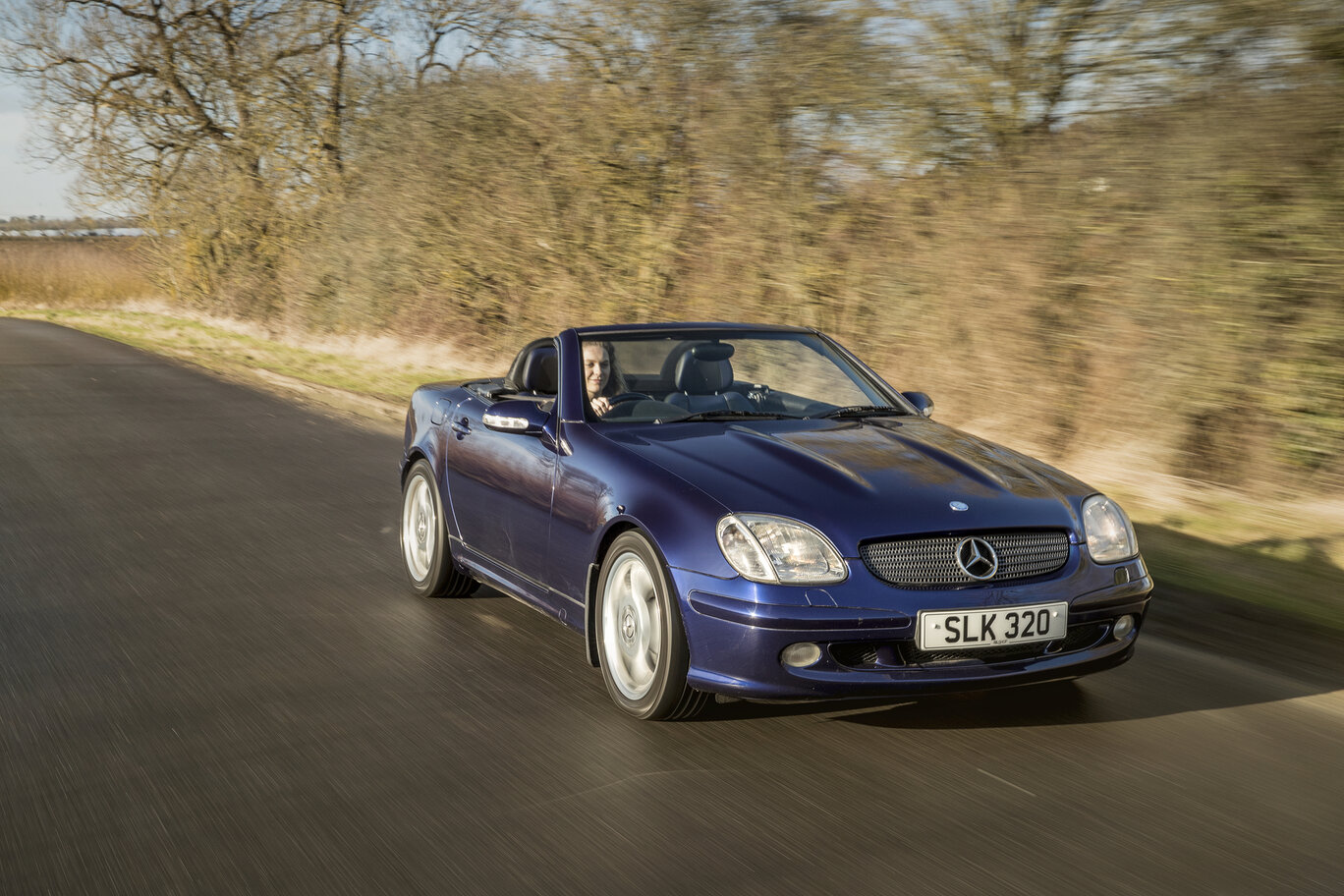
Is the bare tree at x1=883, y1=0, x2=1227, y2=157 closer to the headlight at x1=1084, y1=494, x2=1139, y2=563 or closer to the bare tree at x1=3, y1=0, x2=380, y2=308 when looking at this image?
the headlight at x1=1084, y1=494, x2=1139, y2=563

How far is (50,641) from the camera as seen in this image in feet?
19.1

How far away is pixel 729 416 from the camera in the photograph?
19.1ft

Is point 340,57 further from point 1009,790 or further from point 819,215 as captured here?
point 1009,790

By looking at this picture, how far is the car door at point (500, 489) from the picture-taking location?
5.72 m

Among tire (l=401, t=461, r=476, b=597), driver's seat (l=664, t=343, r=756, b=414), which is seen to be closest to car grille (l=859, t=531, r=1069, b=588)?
driver's seat (l=664, t=343, r=756, b=414)

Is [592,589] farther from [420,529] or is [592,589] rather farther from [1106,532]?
[420,529]

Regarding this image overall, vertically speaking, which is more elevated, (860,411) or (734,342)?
(734,342)

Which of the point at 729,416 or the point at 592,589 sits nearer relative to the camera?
the point at 592,589

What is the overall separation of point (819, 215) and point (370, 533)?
23.3 feet

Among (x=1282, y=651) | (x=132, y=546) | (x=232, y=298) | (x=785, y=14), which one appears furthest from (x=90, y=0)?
(x=1282, y=651)

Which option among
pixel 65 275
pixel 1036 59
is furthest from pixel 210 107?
pixel 1036 59

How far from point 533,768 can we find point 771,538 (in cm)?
107

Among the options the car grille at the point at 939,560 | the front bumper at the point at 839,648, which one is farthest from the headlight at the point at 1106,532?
the front bumper at the point at 839,648

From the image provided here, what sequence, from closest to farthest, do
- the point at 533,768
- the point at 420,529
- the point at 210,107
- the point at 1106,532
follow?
1. the point at 533,768
2. the point at 1106,532
3. the point at 420,529
4. the point at 210,107
